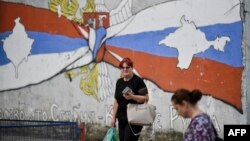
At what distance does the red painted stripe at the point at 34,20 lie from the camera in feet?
41.2

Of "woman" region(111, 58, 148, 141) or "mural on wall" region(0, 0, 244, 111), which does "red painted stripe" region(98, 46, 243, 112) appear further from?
"woman" region(111, 58, 148, 141)

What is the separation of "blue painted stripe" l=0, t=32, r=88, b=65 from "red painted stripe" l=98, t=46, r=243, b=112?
1235 millimetres

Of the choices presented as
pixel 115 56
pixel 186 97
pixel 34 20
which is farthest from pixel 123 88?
pixel 34 20

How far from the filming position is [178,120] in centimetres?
1060

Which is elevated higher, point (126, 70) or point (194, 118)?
point (126, 70)

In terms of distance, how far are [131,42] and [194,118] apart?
260 inches

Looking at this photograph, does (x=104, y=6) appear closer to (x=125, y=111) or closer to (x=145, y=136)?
(x=145, y=136)

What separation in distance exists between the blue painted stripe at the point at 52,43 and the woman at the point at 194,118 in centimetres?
740

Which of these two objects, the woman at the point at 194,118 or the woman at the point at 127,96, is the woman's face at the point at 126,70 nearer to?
the woman at the point at 127,96

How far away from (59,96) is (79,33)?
156 centimetres

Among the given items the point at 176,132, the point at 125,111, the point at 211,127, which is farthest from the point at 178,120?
the point at 211,127

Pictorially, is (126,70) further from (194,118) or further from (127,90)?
(194,118)

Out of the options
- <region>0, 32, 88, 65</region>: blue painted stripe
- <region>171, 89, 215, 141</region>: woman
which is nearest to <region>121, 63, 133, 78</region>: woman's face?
<region>171, 89, 215, 141</region>: woman

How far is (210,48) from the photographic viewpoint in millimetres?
10180
